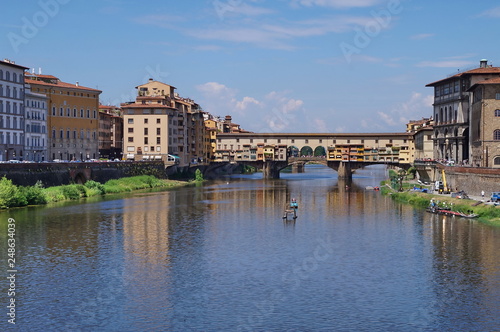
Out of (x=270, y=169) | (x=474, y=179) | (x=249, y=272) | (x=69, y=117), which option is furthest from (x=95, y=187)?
(x=270, y=169)

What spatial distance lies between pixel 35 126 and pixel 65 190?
3022cm

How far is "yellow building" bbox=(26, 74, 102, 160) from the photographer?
124812 millimetres

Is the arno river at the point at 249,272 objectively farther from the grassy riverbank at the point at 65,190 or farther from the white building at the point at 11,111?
the white building at the point at 11,111

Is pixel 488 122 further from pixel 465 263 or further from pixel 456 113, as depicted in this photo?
pixel 465 263

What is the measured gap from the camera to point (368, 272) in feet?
142

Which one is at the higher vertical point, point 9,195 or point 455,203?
point 9,195

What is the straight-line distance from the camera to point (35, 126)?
11438cm

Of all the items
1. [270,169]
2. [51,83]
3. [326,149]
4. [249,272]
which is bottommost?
[249,272]

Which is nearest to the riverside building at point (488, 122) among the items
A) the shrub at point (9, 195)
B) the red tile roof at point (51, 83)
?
the shrub at point (9, 195)

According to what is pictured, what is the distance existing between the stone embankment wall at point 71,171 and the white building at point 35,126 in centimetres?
1281

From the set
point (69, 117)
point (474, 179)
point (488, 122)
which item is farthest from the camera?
point (69, 117)

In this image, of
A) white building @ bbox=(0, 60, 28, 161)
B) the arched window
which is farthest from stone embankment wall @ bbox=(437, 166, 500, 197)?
white building @ bbox=(0, 60, 28, 161)

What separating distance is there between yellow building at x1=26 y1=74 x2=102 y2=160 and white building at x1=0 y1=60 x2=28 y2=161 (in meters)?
14.9

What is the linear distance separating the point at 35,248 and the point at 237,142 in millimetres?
130893
